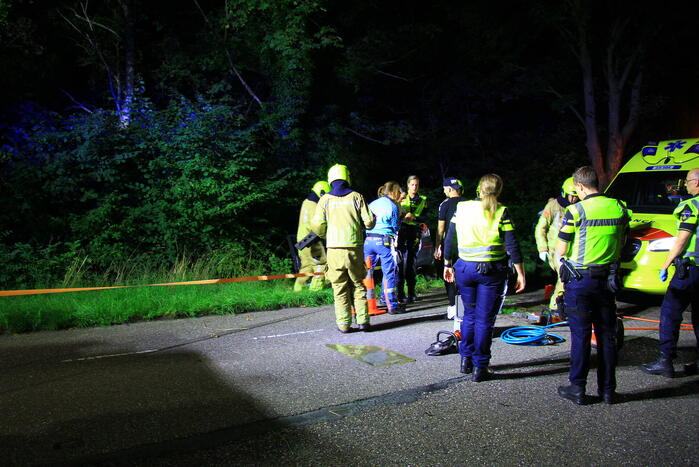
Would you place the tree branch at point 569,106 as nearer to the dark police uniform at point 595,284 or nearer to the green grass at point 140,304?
the green grass at point 140,304

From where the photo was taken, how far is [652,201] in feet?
29.0

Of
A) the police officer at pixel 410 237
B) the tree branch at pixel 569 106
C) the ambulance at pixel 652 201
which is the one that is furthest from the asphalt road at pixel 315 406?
the tree branch at pixel 569 106

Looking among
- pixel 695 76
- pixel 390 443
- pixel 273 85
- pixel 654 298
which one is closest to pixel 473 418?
pixel 390 443

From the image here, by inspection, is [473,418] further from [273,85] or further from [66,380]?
[273,85]

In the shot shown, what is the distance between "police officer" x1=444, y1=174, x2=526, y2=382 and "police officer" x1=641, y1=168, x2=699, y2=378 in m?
1.54

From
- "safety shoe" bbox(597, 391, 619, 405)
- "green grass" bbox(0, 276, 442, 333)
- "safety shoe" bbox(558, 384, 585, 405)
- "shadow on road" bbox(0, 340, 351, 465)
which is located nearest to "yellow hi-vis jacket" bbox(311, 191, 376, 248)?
"shadow on road" bbox(0, 340, 351, 465)

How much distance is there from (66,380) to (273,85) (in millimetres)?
10574

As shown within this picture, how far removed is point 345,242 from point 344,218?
306 mm

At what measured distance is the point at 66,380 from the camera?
5.25 m

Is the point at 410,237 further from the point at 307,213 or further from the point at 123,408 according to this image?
the point at 123,408

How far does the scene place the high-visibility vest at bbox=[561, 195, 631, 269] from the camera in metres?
4.58

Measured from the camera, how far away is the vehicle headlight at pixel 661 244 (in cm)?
740

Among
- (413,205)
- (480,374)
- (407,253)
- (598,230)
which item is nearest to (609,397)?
(480,374)

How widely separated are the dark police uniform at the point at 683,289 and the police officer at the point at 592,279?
1016 mm
